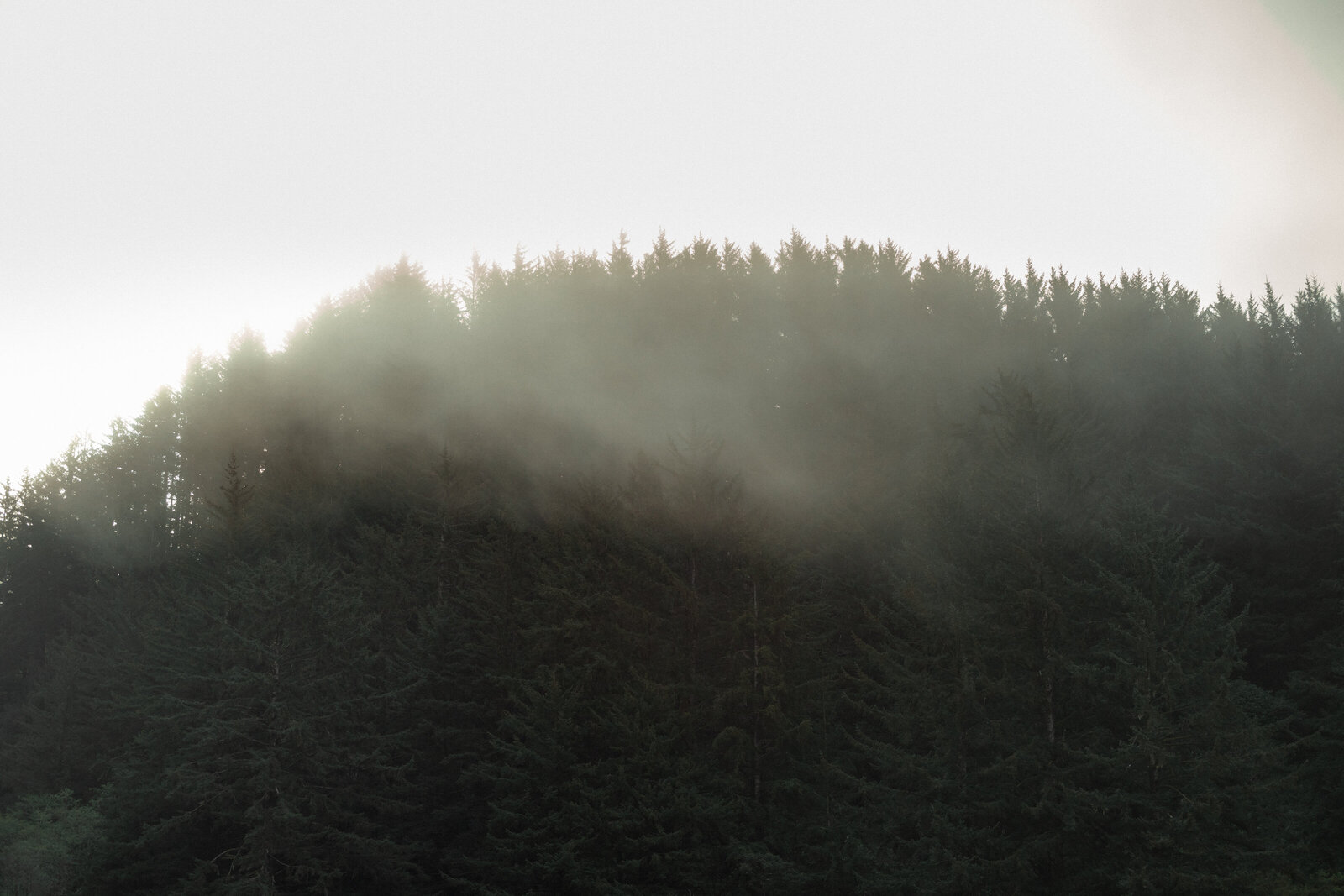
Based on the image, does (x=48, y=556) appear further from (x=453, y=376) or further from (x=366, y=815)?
(x=366, y=815)

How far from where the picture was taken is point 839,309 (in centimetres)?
4797

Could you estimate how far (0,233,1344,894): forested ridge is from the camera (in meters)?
22.4

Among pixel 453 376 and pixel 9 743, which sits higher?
pixel 453 376

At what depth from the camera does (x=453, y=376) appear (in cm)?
4803

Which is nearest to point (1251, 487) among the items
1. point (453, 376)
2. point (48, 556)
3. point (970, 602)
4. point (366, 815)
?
point (970, 602)

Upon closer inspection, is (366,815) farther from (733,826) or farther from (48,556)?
(48,556)

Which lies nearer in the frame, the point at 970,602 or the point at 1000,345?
the point at 970,602

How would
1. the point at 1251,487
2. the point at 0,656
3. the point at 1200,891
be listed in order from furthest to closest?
the point at 0,656 < the point at 1251,487 < the point at 1200,891

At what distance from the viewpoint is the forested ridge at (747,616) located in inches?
883

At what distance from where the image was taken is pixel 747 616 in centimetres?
2859

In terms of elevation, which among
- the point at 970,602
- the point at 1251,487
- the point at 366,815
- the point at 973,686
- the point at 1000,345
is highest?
the point at 1000,345

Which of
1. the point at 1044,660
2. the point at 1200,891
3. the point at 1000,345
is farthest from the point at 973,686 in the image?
Answer: the point at 1000,345

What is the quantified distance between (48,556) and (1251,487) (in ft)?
240

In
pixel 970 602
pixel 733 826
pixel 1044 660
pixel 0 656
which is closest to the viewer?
pixel 1044 660
